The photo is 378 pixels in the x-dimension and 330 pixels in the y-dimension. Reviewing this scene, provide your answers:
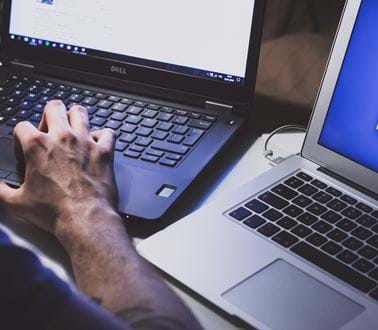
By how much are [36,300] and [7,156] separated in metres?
0.38

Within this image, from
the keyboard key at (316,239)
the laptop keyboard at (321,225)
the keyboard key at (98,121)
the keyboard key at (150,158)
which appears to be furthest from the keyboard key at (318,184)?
the keyboard key at (98,121)

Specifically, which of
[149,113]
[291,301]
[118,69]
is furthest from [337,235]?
[118,69]

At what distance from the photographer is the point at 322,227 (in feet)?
2.40

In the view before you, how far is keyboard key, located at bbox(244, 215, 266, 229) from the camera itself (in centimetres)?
74

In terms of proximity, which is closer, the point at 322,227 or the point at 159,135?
the point at 322,227

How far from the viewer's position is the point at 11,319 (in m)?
0.47

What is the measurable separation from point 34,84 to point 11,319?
0.59m

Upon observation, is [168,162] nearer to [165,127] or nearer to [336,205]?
[165,127]

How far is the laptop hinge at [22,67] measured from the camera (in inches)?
40.6

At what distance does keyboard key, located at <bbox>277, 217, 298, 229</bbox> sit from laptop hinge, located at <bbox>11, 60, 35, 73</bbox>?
519 millimetres

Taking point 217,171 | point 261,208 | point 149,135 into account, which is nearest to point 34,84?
point 149,135

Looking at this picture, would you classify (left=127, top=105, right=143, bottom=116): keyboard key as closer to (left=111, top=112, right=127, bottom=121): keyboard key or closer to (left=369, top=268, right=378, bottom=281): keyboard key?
(left=111, top=112, right=127, bottom=121): keyboard key

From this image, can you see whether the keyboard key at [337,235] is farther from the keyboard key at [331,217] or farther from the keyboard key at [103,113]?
the keyboard key at [103,113]

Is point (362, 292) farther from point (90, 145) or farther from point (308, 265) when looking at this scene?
point (90, 145)
